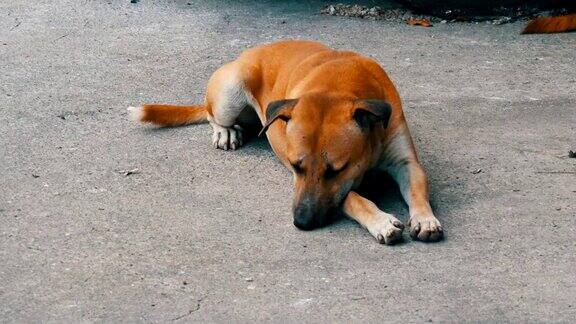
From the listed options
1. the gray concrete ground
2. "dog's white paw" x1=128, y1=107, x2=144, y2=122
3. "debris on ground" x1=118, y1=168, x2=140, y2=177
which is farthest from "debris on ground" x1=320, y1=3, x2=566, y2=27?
"debris on ground" x1=118, y1=168, x2=140, y2=177

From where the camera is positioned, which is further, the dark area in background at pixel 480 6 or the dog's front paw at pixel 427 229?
the dark area in background at pixel 480 6

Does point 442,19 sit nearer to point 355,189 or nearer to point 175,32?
point 175,32

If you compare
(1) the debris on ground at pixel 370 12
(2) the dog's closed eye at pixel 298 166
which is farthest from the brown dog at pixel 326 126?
(1) the debris on ground at pixel 370 12

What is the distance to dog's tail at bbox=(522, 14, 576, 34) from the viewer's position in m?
8.35

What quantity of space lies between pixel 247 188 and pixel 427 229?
119 centimetres

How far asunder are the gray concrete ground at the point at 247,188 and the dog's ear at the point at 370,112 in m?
0.50

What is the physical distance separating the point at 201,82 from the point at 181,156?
4.36 ft

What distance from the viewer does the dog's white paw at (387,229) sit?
5.15 m

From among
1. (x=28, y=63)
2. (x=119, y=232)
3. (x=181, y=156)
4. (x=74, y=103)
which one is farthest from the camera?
(x=28, y=63)

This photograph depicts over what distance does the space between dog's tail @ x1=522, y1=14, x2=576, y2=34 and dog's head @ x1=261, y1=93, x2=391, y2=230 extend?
329 cm

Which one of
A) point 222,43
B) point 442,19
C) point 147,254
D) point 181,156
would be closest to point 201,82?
point 222,43

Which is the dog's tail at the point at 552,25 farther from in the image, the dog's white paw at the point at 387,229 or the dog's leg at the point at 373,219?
the dog's white paw at the point at 387,229

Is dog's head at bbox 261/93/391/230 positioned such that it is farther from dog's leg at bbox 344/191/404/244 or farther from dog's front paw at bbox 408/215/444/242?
dog's front paw at bbox 408/215/444/242

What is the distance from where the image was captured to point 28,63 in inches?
320
